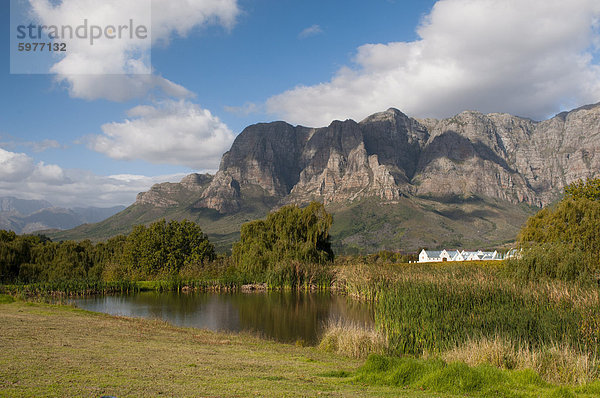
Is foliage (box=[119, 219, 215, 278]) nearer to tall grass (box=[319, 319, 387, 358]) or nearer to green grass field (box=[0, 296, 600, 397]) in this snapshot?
tall grass (box=[319, 319, 387, 358])

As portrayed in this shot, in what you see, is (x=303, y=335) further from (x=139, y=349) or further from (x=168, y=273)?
(x=168, y=273)

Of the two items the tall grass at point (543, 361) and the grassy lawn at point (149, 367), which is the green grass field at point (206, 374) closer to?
the grassy lawn at point (149, 367)

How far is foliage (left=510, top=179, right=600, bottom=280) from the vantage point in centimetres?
2358

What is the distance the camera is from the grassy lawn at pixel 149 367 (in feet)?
22.6

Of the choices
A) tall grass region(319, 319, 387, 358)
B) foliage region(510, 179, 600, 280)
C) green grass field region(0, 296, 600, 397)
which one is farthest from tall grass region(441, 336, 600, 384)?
foliage region(510, 179, 600, 280)

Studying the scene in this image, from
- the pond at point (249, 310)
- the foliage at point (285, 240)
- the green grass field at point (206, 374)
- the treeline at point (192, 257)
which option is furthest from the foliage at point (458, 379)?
the foliage at point (285, 240)

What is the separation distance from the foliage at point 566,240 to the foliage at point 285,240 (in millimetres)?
19803

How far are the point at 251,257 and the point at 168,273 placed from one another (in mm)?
9560

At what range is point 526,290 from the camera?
17.4 m

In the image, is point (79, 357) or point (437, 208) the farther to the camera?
point (437, 208)

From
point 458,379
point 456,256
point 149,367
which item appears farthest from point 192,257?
point 456,256

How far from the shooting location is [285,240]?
4488cm

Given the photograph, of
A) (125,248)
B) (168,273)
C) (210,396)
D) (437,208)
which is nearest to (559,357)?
(210,396)

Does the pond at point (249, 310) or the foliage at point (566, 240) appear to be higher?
the foliage at point (566, 240)
